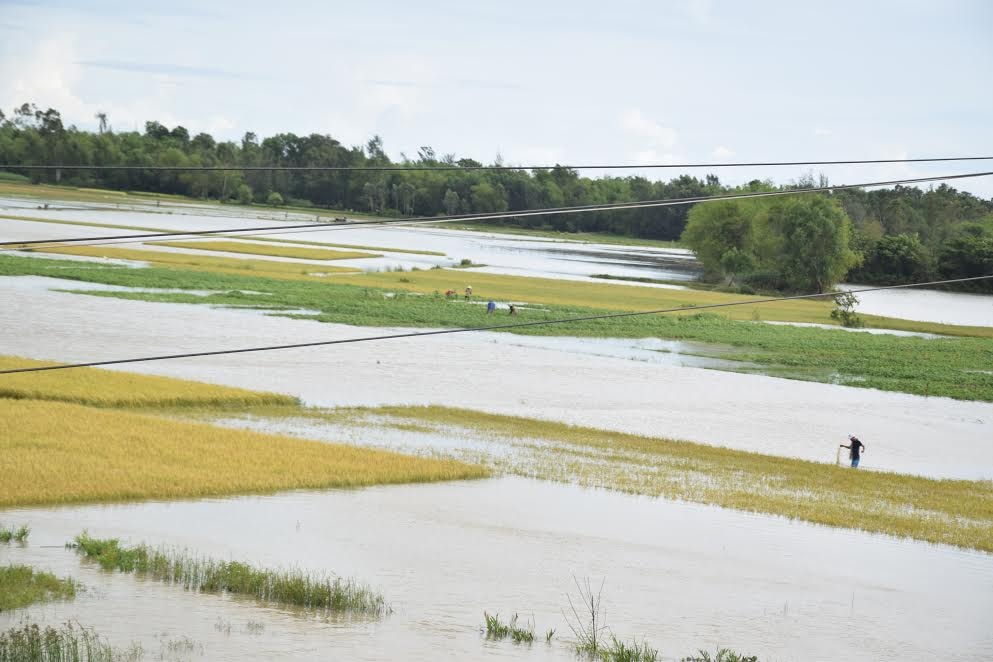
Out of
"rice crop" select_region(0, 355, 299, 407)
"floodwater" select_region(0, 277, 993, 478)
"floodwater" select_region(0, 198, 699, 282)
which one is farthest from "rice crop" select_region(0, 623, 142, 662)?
"floodwater" select_region(0, 198, 699, 282)

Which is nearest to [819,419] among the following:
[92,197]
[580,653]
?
[580,653]

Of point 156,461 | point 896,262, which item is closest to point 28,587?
point 156,461

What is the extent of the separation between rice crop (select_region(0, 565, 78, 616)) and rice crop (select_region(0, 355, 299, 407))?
49.2 feet

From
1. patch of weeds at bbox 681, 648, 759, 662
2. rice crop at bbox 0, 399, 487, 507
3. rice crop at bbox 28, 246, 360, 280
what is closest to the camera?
patch of weeds at bbox 681, 648, 759, 662

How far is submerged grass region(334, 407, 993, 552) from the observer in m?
24.5

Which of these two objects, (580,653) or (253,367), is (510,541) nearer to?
(580,653)

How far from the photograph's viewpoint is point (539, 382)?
4141 cm

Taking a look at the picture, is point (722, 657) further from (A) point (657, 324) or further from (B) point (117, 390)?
(A) point (657, 324)

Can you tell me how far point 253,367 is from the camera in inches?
1603

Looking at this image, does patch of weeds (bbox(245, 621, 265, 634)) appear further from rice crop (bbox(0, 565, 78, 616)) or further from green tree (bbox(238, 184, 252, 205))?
green tree (bbox(238, 184, 252, 205))

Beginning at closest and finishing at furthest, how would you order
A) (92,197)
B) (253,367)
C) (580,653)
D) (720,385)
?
(580,653) < (253,367) < (720,385) < (92,197)

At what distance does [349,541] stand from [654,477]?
8795 mm

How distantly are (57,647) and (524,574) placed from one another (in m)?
8.53

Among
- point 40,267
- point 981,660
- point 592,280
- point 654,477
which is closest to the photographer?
point 981,660
